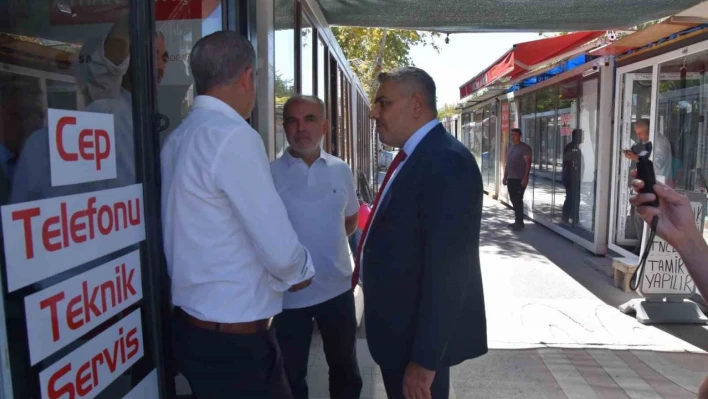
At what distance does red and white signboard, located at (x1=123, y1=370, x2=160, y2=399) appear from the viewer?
5.88 feet

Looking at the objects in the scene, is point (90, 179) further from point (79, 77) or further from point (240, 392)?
point (240, 392)

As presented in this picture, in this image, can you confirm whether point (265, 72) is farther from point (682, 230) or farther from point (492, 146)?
point (492, 146)

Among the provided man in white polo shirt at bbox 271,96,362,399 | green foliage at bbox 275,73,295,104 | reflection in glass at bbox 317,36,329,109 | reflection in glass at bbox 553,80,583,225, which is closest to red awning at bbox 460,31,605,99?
reflection in glass at bbox 553,80,583,225

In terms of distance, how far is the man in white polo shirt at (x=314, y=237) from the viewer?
273 cm

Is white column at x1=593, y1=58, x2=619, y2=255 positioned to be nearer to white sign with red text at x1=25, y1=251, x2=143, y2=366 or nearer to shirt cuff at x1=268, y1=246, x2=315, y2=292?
shirt cuff at x1=268, y1=246, x2=315, y2=292

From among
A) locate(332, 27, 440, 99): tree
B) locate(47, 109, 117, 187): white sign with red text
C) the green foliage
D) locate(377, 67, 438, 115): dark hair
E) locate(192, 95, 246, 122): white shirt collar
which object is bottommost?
locate(47, 109, 117, 187): white sign with red text

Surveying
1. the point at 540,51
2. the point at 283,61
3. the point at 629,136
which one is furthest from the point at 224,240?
the point at 629,136

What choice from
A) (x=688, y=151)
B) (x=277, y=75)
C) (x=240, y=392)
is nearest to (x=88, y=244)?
(x=240, y=392)

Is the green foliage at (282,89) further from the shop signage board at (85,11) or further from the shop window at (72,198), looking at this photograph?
the shop signage board at (85,11)

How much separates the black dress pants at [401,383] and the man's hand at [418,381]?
0.10m

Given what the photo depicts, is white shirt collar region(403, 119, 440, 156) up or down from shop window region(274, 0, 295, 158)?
down

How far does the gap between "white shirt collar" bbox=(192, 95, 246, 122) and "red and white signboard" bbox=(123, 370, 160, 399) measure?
36.5 inches

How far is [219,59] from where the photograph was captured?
1788mm

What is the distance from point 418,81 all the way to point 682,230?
41.3 inches
